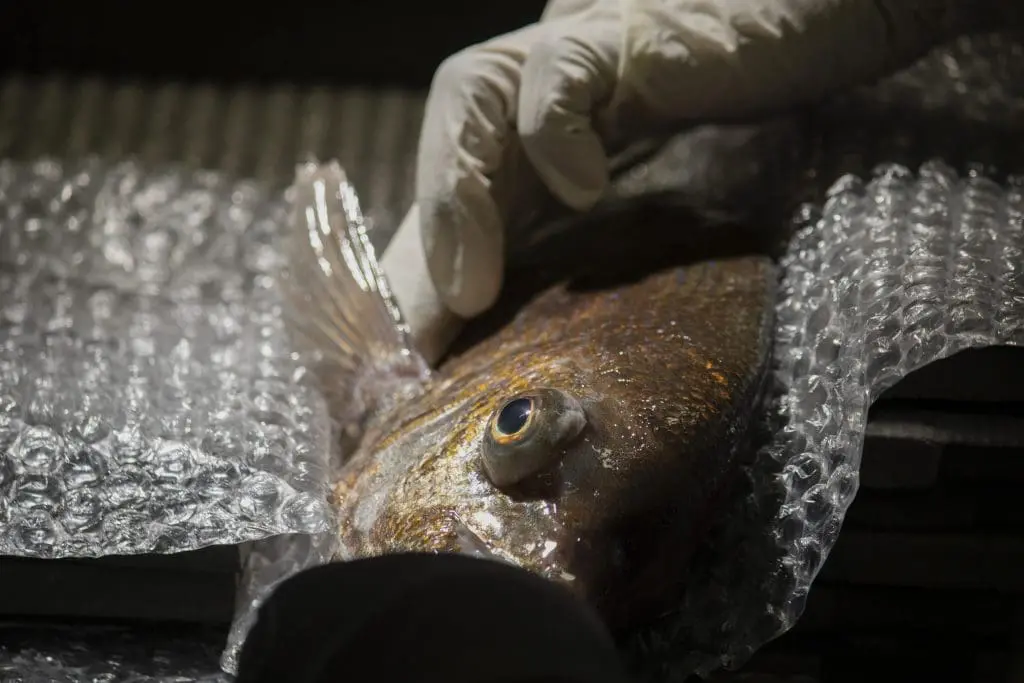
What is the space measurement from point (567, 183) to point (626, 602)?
1.41 feet

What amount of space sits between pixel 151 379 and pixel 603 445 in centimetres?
52

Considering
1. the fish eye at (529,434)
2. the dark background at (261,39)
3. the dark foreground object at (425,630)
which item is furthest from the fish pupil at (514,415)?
the dark background at (261,39)

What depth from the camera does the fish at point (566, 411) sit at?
70 centimetres

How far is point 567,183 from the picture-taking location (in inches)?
39.0

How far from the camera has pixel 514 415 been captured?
73cm

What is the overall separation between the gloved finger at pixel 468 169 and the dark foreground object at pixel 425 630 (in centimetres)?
47

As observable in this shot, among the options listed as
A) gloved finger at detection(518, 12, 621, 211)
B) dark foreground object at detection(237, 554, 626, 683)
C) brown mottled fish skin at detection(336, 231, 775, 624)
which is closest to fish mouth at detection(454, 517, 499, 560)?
brown mottled fish skin at detection(336, 231, 775, 624)

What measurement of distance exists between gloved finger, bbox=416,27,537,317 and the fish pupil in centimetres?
28

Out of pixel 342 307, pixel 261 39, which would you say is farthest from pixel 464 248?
pixel 261 39

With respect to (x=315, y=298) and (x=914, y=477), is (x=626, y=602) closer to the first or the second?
(x=914, y=477)

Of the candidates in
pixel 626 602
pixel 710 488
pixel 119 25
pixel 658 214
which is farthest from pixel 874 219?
pixel 119 25

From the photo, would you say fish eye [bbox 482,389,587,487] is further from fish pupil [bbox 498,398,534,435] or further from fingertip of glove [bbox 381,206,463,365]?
fingertip of glove [bbox 381,206,463,365]

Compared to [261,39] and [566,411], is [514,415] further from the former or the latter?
[261,39]

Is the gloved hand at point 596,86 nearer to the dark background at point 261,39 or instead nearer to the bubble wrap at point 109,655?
the bubble wrap at point 109,655
